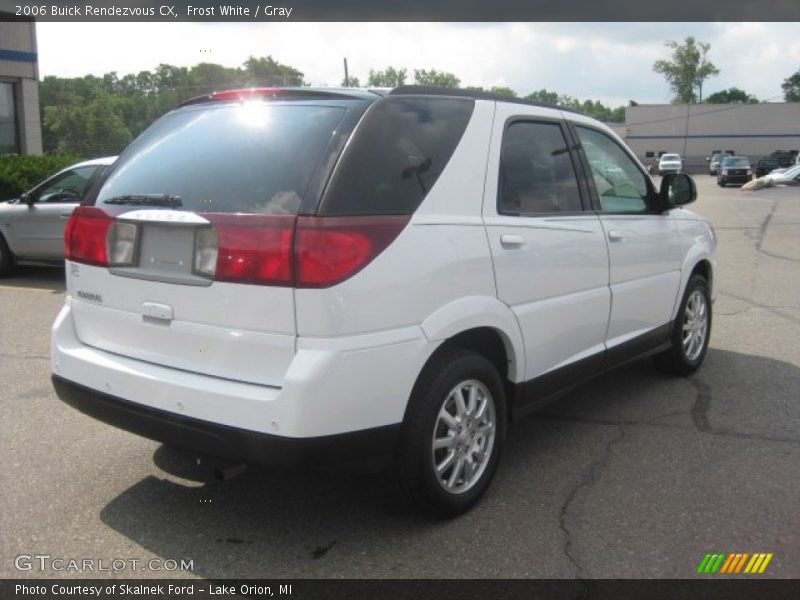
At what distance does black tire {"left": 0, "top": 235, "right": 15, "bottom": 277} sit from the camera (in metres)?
10.1

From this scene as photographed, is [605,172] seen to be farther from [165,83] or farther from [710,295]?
[165,83]

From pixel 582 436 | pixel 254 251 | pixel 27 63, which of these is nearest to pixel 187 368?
pixel 254 251

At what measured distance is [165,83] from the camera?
1853 cm

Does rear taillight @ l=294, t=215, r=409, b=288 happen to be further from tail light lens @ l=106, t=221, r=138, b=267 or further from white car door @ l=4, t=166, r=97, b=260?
white car door @ l=4, t=166, r=97, b=260

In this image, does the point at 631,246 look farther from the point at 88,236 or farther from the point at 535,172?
the point at 88,236

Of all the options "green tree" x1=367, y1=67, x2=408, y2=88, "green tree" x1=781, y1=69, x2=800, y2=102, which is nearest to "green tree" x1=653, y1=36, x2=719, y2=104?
"green tree" x1=781, y1=69, x2=800, y2=102

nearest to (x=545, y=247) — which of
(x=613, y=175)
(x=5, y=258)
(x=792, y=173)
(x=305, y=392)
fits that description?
(x=613, y=175)

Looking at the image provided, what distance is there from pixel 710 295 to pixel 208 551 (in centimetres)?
447

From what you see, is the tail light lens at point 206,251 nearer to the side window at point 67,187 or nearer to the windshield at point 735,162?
the side window at point 67,187

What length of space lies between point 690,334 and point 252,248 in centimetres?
399

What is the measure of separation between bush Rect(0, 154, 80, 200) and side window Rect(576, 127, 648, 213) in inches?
499

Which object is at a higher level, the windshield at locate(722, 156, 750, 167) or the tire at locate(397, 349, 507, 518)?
the windshield at locate(722, 156, 750, 167)

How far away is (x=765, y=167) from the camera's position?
174 ft

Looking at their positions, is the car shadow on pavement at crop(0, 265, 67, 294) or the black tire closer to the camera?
the car shadow on pavement at crop(0, 265, 67, 294)
